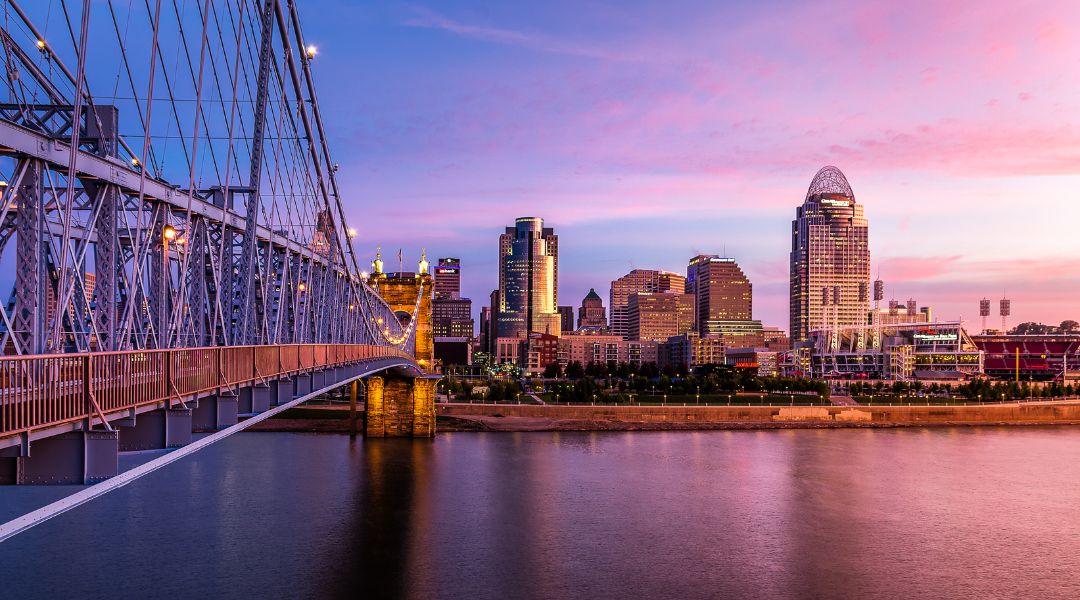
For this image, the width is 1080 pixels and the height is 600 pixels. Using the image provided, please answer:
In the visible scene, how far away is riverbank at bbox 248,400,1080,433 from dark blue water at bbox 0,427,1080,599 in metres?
14.4

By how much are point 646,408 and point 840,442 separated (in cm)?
1796

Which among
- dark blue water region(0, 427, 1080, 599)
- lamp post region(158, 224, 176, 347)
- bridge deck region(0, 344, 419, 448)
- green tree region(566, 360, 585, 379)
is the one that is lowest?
dark blue water region(0, 427, 1080, 599)

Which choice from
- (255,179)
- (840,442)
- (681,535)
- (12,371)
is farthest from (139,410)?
(840,442)

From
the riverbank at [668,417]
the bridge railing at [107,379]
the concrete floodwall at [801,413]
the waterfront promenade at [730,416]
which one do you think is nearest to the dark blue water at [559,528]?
the bridge railing at [107,379]

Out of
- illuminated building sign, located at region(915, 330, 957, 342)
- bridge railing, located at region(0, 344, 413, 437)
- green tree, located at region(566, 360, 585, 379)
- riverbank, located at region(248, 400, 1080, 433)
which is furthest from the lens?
illuminated building sign, located at region(915, 330, 957, 342)

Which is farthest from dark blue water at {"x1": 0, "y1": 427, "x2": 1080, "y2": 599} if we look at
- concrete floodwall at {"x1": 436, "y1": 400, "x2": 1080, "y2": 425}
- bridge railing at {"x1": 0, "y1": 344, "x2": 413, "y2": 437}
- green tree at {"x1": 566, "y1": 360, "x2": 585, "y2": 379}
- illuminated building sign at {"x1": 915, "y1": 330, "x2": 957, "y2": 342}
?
illuminated building sign at {"x1": 915, "y1": 330, "x2": 957, "y2": 342}

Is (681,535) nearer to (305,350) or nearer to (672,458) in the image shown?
(305,350)

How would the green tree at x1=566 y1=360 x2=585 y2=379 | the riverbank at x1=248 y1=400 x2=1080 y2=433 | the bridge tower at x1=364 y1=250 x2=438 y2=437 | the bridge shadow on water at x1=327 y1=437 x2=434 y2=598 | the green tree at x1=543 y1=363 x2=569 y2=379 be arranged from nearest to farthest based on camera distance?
the bridge shadow on water at x1=327 y1=437 x2=434 y2=598 < the bridge tower at x1=364 y1=250 x2=438 y2=437 < the riverbank at x1=248 y1=400 x2=1080 y2=433 < the green tree at x1=566 y1=360 x2=585 y2=379 < the green tree at x1=543 y1=363 x2=569 y2=379

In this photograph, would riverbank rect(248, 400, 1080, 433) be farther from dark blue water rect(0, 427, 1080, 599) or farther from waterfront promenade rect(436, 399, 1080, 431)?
dark blue water rect(0, 427, 1080, 599)

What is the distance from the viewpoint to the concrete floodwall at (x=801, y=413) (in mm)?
82188

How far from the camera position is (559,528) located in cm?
3781

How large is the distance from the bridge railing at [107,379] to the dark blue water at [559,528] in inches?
466

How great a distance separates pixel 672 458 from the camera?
59469 mm

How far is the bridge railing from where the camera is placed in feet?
36.8
